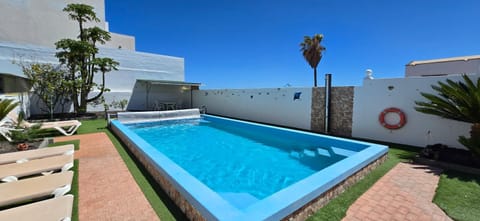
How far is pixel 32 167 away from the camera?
165 inches

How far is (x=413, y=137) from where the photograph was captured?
7453mm

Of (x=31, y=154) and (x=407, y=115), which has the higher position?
(x=407, y=115)

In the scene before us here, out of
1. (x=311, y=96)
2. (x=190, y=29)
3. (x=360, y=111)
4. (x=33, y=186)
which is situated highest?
(x=190, y=29)

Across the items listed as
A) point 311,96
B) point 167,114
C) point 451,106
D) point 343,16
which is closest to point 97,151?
point 167,114

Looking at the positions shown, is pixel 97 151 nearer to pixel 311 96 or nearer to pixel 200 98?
pixel 311 96

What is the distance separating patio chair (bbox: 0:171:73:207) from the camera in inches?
115

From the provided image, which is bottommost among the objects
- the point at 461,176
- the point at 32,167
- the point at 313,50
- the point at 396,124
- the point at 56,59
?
the point at 461,176

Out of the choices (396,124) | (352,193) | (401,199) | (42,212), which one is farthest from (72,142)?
(396,124)

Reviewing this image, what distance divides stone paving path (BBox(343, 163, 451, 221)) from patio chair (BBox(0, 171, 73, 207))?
179 inches

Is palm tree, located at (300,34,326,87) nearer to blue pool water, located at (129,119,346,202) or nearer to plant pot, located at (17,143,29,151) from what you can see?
blue pool water, located at (129,119,346,202)

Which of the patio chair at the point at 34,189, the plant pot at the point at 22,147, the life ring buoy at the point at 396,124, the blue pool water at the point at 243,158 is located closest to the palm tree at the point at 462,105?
the life ring buoy at the point at 396,124

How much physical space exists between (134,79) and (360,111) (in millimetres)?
18108

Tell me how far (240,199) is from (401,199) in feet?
10.0

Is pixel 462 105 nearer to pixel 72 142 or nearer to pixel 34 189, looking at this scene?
pixel 34 189
